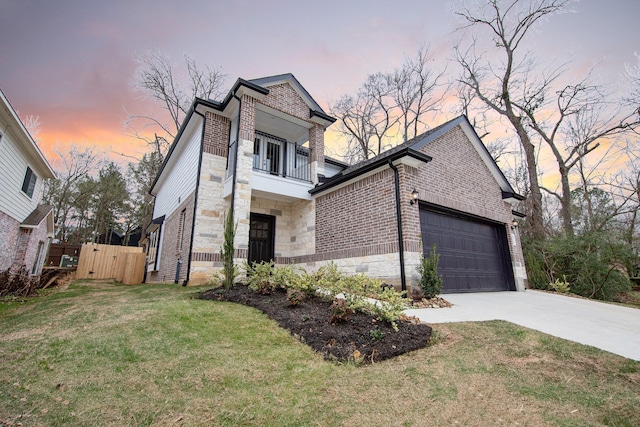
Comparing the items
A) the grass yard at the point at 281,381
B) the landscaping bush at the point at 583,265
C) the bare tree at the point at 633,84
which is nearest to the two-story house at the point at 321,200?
the landscaping bush at the point at 583,265

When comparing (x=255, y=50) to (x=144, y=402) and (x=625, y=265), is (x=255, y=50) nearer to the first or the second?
(x=144, y=402)

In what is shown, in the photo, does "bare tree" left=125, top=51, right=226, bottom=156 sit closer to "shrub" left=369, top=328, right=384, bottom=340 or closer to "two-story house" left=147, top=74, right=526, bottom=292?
"two-story house" left=147, top=74, right=526, bottom=292

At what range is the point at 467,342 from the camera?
356 centimetres

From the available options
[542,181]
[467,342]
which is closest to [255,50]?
[467,342]

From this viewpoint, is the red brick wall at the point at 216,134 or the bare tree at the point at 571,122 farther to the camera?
the bare tree at the point at 571,122

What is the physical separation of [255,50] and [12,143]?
8798mm

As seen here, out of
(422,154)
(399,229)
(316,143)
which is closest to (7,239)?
(316,143)

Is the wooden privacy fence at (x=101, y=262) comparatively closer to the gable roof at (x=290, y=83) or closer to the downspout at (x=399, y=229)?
the gable roof at (x=290, y=83)

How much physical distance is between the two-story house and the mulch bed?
10.0 feet

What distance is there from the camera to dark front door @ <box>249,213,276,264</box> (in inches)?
419

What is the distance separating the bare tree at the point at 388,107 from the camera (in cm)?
1989

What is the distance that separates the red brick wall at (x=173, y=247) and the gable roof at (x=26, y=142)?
502 cm

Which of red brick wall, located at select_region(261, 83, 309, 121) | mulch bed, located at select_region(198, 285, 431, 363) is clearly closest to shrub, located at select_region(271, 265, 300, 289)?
mulch bed, located at select_region(198, 285, 431, 363)

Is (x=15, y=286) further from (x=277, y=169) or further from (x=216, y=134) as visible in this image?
(x=277, y=169)
